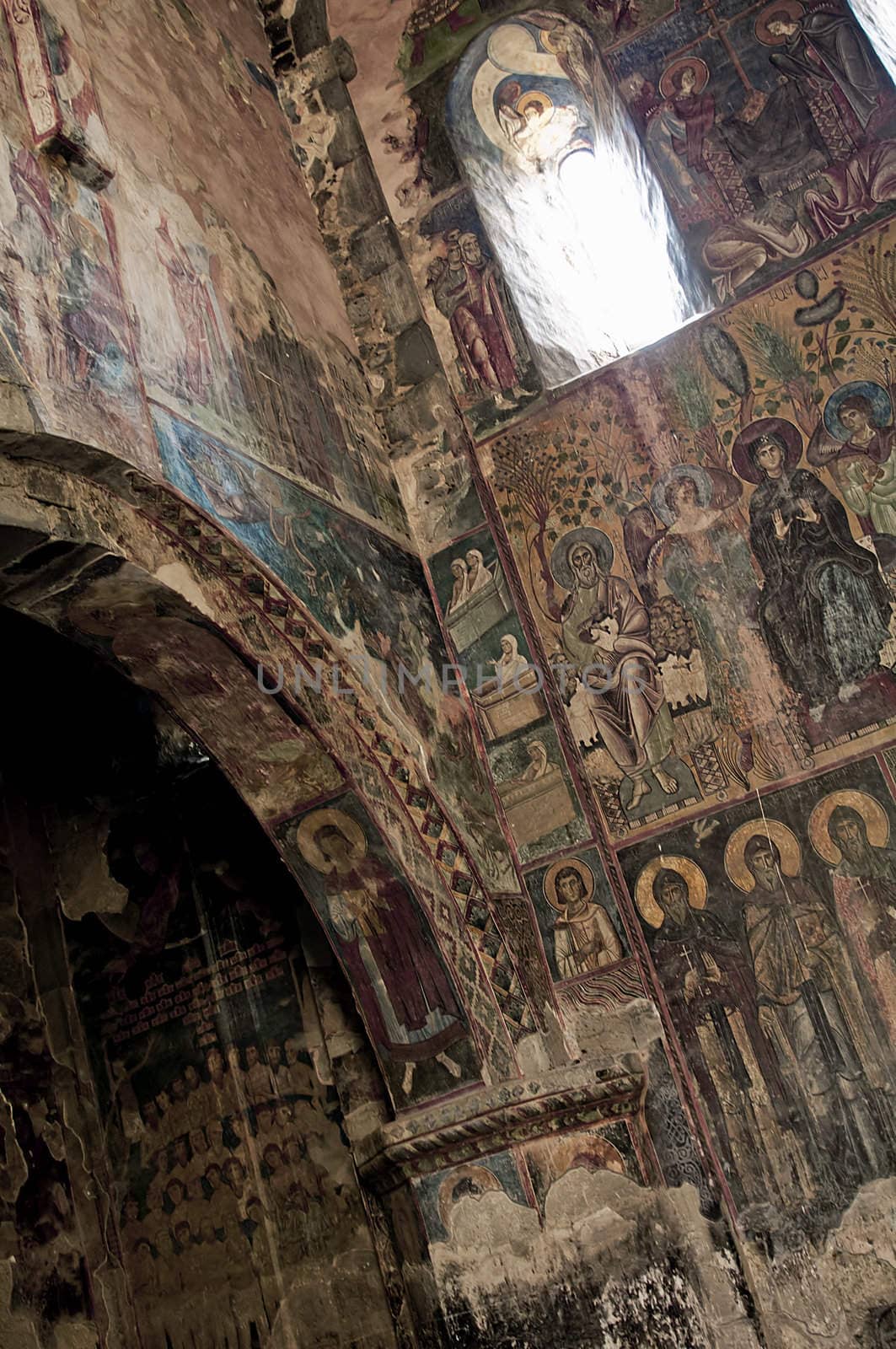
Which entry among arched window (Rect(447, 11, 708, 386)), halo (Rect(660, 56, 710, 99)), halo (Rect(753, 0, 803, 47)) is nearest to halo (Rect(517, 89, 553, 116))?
arched window (Rect(447, 11, 708, 386))

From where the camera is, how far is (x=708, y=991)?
6258mm

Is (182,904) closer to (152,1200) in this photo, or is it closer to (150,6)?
(152,1200)

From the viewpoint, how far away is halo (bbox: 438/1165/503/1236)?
241 inches

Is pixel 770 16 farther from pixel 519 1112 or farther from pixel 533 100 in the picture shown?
pixel 519 1112

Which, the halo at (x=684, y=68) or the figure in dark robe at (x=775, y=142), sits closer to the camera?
the figure in dark robe at (x=775, y=142)

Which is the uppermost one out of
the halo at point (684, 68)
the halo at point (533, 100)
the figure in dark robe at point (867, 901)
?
the halo at point (533, 100)

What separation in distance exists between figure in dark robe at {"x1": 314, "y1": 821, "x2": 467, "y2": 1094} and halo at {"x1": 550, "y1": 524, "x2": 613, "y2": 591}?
68.2 inches

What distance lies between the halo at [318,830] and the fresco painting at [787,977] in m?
1.29

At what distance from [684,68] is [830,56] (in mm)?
784

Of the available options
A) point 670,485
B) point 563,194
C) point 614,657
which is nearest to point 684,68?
point 563,194

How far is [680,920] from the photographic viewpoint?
6.38 m

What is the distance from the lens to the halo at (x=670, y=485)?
6.76 m

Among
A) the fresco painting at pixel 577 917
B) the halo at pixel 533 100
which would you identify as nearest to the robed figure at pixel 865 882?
the fresco painting at pixel 577 917

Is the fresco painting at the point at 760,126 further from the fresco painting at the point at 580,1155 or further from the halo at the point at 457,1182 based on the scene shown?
the halo at the point at 457,1182
